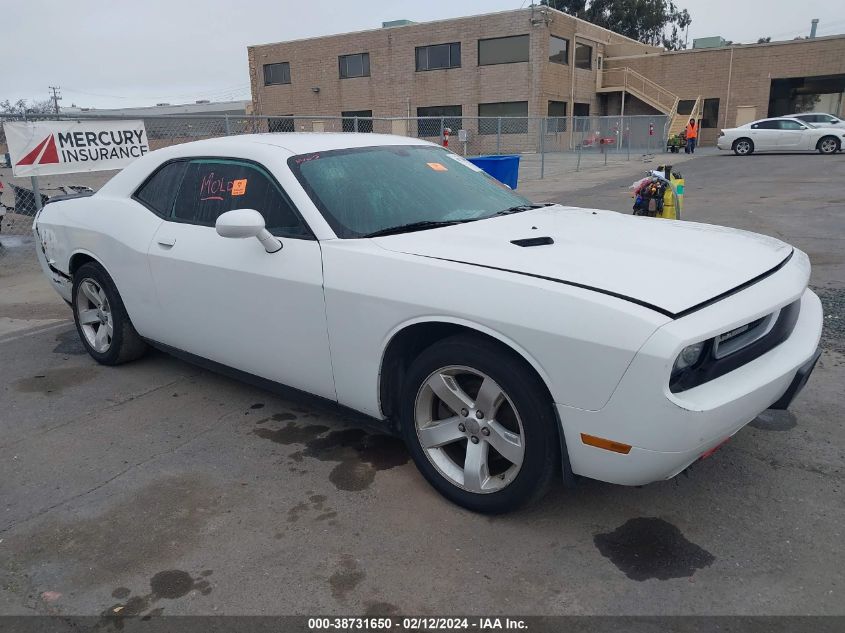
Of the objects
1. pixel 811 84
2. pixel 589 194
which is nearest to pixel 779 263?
pixel 589 194

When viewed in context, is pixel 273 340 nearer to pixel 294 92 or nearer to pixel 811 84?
pixel 294 92

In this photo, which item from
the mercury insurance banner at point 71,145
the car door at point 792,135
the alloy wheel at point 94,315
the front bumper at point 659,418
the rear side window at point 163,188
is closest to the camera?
the front bumper at point 659,418

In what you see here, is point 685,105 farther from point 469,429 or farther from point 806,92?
point 469,429

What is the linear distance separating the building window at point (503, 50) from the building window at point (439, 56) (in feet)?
4.30

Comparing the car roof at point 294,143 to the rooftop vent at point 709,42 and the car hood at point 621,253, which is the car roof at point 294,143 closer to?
the car hood at point 621,253

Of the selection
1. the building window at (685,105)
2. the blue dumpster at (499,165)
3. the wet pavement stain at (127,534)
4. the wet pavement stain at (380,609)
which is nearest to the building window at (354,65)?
the building window at (685,105)

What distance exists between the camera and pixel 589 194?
590 inches

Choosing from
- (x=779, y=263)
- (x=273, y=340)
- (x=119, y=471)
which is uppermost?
(x=779, y=263)

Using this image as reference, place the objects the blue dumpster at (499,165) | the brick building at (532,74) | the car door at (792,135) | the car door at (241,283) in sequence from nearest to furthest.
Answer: the car door at (241,283) → the blue dumpster at (499,165) → the car door at (792,135) → the brick building at (532,74)

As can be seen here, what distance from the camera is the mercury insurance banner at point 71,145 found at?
8.55 meters

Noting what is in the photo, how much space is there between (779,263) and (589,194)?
12391 millimetres

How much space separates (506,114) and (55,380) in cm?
3164

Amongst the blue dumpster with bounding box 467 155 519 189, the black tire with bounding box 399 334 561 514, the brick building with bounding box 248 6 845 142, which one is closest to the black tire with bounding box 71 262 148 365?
the black tire with bounding box 399 334 561 514

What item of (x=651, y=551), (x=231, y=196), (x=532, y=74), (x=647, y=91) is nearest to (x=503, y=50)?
(x=532, y=74)
